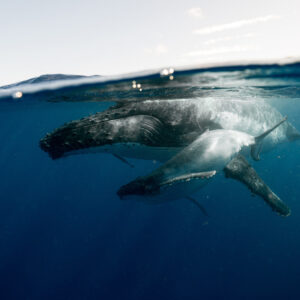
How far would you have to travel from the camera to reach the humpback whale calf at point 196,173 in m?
3.42

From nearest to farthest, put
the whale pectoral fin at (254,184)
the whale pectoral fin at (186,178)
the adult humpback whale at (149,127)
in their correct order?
the whale pectoral fin at (186,178) < the adult humpback whale at (149,127) < the whale pectoral fin at (254,184)

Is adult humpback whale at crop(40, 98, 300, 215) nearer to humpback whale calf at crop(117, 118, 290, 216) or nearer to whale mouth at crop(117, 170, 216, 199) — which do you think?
humpback whale calf at crop(117, 118, 290, 216)

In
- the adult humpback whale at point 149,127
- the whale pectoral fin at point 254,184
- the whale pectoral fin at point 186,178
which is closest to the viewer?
the whale pectoral fin at point 186,178

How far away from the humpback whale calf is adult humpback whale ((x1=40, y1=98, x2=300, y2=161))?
1.70 metres

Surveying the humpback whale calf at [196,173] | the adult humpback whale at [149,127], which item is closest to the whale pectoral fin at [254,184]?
the humpback whale calf at [196,173]

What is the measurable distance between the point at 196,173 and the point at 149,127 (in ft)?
8.91

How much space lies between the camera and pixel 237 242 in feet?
76.7

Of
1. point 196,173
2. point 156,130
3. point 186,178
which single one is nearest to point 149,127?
point 156,130

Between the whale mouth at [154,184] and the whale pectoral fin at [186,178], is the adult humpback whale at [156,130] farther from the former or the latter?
the whale mouth at [154,184]

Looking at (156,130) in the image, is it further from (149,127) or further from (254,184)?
(254,184)

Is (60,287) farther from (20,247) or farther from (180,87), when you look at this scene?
(180,87)

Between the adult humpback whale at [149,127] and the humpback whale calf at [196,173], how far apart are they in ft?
5.59

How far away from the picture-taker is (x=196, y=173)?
11.8 ft

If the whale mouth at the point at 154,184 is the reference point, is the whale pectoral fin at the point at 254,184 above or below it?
below
